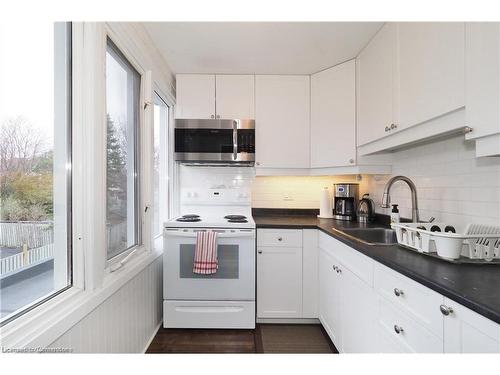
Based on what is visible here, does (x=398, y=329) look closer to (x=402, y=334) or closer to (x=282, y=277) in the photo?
(x=402, y=334)

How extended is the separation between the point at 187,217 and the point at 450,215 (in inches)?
74.4

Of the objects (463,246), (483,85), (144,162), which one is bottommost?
(463,246)

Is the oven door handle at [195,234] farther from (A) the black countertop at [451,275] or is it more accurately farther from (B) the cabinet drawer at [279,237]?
(A) the black countertop at [451,275]

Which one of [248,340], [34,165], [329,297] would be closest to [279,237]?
[329,297]

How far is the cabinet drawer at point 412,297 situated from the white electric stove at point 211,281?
1.06 metres

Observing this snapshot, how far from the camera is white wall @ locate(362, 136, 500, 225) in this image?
125 centimetres

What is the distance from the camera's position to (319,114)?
2357 mm

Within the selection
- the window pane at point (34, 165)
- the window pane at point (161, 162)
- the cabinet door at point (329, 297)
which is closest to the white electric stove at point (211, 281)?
the window pane at point (161, 162)

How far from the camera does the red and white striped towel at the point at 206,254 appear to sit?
1.93m

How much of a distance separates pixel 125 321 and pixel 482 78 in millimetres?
2073

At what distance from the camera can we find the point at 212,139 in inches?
91.4

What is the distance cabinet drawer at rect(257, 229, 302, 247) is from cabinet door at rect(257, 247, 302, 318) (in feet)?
0.14

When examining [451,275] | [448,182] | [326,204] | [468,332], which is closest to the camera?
[468,332]
